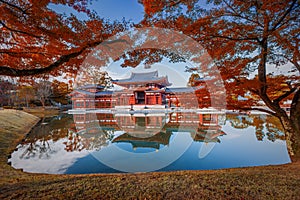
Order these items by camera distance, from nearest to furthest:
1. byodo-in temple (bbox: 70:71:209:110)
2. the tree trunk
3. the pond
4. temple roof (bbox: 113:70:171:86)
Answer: the tree trunk
the pond
byodo-in temple (bbox: 70:71:209:110)
temple roof (bbox: 113:70:171:86)

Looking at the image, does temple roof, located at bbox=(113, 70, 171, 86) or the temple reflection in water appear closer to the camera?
the temple reflection in water

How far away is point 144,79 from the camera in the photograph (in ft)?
74.1

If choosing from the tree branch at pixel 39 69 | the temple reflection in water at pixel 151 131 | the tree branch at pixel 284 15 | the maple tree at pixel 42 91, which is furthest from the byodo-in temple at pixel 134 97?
the tree branch at pixel 39 69

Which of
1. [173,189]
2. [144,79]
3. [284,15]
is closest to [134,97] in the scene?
[144,79]

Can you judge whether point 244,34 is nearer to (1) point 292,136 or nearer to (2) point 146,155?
(1) point 292,136

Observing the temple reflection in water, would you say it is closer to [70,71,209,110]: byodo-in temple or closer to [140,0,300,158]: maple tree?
[140,0,300,158]: maple tree

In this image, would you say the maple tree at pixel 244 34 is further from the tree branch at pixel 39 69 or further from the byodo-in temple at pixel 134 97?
the byodo-in temple at pixel 134 97

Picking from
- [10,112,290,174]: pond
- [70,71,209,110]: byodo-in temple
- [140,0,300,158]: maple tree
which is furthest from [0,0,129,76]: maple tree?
[70,71,209,110]: byodo-in temple

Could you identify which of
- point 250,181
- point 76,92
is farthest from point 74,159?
point 76,92

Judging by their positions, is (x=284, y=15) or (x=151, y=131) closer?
(x=284, y=15)

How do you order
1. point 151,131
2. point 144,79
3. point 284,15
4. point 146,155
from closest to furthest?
1. point 284,15
2. point 146,155
3. point 151,131
4. point 144,79


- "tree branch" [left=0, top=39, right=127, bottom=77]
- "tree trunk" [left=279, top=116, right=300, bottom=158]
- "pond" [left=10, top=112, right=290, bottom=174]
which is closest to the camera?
"tree branch" [left=0, top=39, right=127, bottom=77]

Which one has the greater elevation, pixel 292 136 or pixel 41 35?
pixel 41 35

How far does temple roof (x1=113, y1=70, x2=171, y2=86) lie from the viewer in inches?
850
